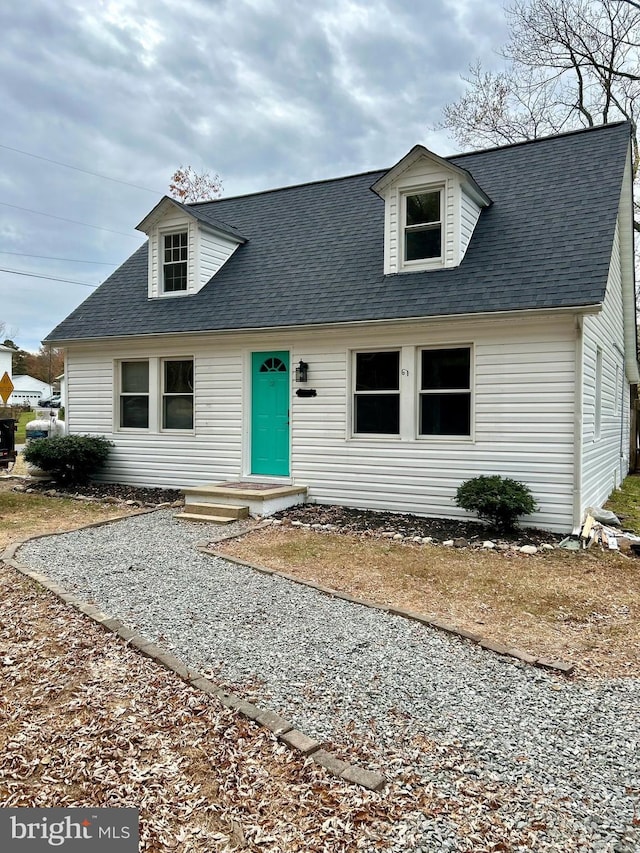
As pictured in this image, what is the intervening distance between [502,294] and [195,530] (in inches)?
205

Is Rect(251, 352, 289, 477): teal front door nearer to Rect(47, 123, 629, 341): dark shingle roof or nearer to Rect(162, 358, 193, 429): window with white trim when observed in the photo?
Rect(47, 123, 629, 341): dark shingle roof

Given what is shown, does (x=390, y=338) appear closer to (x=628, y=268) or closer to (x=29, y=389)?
(x=628, y=268)

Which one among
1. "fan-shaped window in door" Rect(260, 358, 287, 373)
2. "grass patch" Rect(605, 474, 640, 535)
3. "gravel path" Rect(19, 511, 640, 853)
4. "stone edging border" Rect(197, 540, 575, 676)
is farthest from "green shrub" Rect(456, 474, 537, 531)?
"fan-shaped window in door" Rect(260, 358, 287, 373)

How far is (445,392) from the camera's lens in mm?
8141

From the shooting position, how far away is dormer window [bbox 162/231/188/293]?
1094 centimetres

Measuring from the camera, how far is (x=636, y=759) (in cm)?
265

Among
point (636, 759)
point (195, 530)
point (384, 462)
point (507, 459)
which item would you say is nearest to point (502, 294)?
point (507, 459)

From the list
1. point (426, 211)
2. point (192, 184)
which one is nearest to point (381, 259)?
point (426, 211)

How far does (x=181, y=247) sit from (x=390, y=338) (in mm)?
4971

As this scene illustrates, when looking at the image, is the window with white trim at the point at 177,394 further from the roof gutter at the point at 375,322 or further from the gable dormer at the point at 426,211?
the gable dormer at the point at 426,211

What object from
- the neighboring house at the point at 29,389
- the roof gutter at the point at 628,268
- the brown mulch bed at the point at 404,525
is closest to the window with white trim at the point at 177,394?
the brown mulch bed at the point at 404,525

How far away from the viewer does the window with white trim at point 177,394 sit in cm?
1034

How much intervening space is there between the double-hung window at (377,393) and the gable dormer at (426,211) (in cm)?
148

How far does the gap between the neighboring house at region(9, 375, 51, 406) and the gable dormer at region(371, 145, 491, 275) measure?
52.8m
